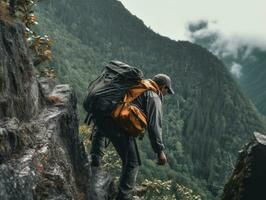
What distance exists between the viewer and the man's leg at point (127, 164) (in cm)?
1223

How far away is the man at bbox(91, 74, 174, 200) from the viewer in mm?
11617

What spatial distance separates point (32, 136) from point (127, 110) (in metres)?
2.13

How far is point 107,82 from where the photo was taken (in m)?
12.2

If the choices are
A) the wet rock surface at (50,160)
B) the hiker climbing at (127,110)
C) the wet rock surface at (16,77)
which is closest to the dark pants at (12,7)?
the wet rock surface at (16,77)

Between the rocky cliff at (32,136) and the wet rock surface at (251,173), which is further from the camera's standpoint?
the wet rock surface at (251,173)

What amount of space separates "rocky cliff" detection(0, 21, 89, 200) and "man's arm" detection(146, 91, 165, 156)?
191cm

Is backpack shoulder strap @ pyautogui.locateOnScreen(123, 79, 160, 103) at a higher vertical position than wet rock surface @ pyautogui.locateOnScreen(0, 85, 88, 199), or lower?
higher

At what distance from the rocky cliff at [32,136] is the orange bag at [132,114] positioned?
141 cm

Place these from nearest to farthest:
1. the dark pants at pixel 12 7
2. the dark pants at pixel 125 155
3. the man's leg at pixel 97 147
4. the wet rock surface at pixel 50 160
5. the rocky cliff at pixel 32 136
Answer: the wet rock surface at pixel 50 160 < the rocky cliff at pixel 32 136 < the dark pants at pixel 12 7 < the dark pants at pixel 125 155 < the man's leg at pixel 97 147

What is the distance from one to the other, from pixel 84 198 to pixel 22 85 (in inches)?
118

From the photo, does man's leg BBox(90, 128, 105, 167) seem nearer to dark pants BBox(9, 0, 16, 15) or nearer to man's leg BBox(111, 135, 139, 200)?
man's leg BBox(111, 135, 139, 200)

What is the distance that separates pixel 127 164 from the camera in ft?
40.3

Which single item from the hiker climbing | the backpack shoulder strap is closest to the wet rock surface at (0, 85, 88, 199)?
the hiker climbing

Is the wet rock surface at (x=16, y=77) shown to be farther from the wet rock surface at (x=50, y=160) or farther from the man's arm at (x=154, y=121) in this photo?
the man's arm at (x=154, y=121)
